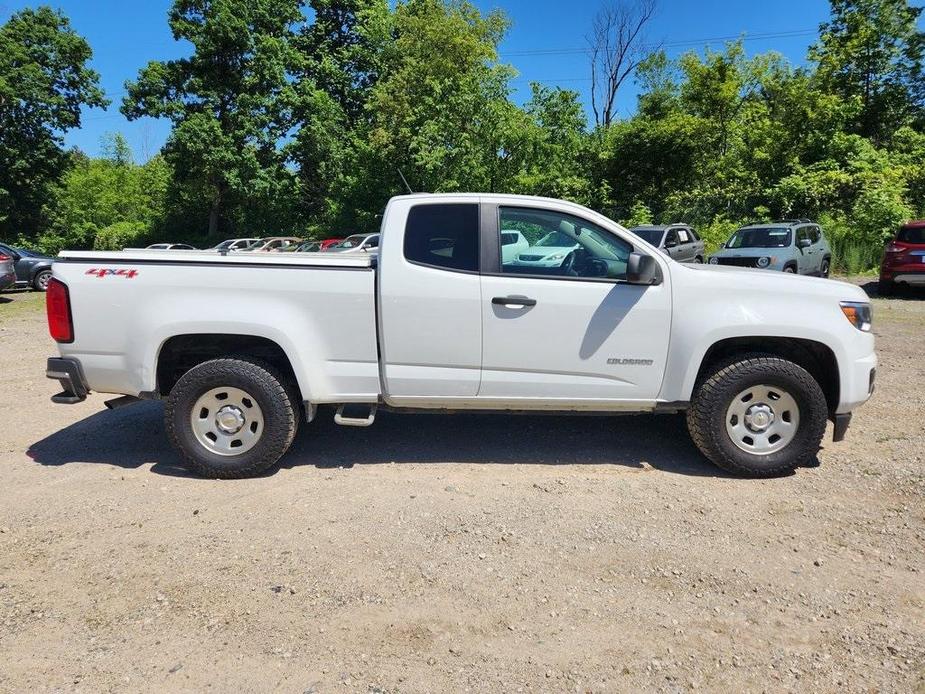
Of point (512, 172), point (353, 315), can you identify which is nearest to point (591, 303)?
point (353, 315)

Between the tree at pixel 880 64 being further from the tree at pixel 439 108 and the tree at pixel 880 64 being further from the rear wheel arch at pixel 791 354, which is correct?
the rear wheel arch at pixel 791 354

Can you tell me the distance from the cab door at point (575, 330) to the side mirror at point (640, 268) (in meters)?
0.12

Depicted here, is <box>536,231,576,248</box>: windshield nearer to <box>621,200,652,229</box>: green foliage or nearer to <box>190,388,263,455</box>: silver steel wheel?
<box>190,388,263,455</box>: silver steel wheel

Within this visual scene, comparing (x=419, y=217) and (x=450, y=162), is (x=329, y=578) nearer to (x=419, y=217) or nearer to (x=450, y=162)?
(x=419, y=217)

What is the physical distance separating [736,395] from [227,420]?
11.5 ft

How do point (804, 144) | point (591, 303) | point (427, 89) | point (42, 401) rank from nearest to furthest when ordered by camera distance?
point (591, 303) → point (42, 401) → point (804, 144) → point (427, 89)

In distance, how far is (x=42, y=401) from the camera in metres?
6.75

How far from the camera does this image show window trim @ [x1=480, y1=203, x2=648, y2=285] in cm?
448

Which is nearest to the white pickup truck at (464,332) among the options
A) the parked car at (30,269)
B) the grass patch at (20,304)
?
the grass patch at (20,304)

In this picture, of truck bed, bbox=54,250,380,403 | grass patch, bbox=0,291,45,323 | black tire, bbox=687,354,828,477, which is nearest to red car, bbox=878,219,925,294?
black tire, bbox=687,354,828,477

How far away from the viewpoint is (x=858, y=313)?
4.62 metres

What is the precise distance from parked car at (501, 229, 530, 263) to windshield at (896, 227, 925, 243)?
13.7 metres

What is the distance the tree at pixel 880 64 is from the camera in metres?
30.0

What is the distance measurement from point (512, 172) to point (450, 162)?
2838 mm
